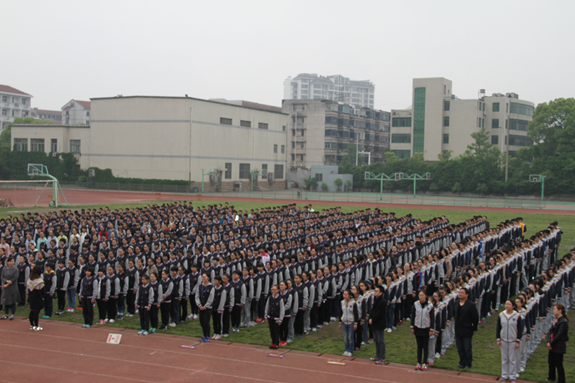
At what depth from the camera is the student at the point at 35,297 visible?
1160 cm

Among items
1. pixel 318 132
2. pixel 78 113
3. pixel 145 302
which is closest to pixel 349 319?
pixel 145 302

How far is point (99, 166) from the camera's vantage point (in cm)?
6341

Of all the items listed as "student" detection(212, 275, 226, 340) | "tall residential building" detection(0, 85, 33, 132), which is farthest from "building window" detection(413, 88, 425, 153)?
"tall residential building" detection(0, 85, 33, 132)

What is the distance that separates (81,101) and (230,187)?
72.0m

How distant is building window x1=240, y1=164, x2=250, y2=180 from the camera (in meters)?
67.2

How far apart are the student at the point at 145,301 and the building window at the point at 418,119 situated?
74.4 m

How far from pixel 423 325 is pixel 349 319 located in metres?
1.45

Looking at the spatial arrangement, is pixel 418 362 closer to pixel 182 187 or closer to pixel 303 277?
pixel 303 277

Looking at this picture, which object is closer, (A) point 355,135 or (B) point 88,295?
(B) point 88,295

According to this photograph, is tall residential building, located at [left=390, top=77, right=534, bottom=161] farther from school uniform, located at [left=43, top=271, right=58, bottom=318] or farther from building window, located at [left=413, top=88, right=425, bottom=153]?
school uniform, located at [left=43, top=271, right=58, bottom=318]

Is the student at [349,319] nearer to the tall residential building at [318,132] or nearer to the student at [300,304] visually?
the student at [300,304]

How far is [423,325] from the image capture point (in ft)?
31.1

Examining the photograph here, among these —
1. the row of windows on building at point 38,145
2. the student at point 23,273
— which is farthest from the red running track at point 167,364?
the row of windows on building at point 38,145

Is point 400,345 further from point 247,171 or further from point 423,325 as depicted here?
point 247,171
